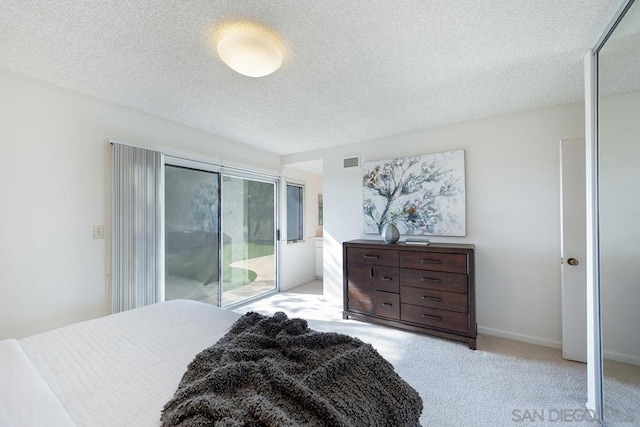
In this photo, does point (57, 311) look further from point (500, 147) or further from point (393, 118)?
Answer: point (500, 147)

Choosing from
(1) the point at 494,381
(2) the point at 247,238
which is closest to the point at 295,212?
(2) the point at 247,238

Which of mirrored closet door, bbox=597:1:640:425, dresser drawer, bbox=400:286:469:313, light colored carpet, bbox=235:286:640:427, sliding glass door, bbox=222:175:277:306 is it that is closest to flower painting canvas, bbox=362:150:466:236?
dresser drawer, bbox=400:286:469:313

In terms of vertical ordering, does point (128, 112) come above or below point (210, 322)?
above

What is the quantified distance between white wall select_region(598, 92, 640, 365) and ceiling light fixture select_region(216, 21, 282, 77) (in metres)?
2.08

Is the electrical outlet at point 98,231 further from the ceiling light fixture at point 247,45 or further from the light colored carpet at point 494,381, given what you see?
the light colored carpet at point 494,381

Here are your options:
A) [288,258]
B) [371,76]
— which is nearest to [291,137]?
[371,76]

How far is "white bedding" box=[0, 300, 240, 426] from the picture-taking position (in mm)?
843

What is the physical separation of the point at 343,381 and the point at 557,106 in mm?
3254

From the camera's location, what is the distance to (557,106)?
99.6 inches

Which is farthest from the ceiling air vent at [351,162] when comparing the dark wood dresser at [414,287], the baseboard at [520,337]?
the baseboard at [520,337]

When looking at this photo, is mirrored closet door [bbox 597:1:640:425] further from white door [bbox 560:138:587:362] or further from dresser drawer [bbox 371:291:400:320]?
dresser drawer [bbox 371:291:400:320]

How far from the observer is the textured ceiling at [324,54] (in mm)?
1359

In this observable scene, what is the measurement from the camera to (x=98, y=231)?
2.30 metres

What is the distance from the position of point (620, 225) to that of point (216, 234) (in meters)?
3.73
